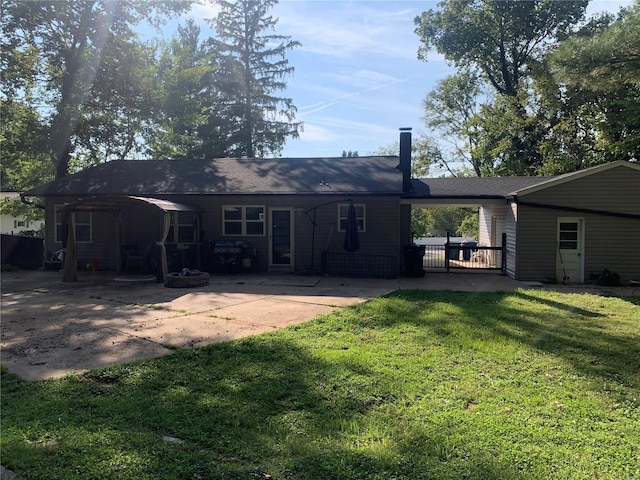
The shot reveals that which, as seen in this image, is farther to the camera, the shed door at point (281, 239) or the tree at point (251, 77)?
the tree at point (251, 77)

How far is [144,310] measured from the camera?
7.48m

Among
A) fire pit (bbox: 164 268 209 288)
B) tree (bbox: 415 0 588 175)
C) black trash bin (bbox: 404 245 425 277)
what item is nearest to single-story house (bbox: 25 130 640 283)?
black trash bin (bbox: 404 245 425 277)

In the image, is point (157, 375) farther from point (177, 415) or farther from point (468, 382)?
point (468, 382)

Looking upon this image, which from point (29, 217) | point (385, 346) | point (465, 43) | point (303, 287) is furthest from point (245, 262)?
point (465, 43)

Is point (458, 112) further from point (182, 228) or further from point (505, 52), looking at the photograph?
point (182, 228)

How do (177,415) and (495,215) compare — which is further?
(495,215)

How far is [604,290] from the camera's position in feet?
34.4

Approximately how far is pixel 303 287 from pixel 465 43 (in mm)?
22860

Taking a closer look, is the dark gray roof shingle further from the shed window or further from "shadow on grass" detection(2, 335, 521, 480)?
"shadow on grass" detection(2, 335, 521, 480)

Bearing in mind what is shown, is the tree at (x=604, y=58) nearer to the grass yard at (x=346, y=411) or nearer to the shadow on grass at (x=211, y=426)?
the grass yard at (x=346, y=411)

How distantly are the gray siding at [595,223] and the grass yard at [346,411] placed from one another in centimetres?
671

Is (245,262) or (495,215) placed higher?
(495,215)

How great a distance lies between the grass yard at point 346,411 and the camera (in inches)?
103

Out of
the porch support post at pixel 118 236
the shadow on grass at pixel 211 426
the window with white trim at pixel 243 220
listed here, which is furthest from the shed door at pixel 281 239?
the shadow on grass at pixel 211 426
